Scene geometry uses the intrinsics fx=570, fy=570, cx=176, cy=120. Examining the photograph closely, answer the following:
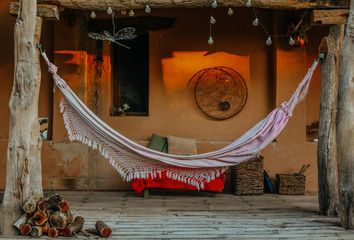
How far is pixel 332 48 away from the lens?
196 inches

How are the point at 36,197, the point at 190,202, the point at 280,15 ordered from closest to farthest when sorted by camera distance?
1. the point at 36,197
2. the point at 190,202
3. the point at 280,15

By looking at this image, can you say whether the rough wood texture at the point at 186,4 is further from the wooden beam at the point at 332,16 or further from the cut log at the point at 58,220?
the cut log at the point at 58,220

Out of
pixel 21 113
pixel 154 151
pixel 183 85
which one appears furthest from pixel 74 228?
pixel 183 85

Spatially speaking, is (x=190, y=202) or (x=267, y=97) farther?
(x=267, y=97)

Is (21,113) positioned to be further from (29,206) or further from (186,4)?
(186,4)

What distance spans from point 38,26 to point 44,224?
1.64m

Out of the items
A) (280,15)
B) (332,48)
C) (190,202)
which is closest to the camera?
(332,48)

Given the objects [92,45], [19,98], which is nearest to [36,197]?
[19,98]

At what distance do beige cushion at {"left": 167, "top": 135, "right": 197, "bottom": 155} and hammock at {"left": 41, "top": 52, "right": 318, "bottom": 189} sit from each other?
1084 millimetres

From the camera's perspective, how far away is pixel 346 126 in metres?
4.57

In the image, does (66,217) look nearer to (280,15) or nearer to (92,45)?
(92,45)

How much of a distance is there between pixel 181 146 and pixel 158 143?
0.89 feet

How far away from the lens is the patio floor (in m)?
4.30

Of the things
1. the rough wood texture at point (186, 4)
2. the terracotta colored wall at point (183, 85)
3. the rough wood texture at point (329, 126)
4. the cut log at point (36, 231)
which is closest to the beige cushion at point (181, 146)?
the terracotta colored wall at point (183, 85)
